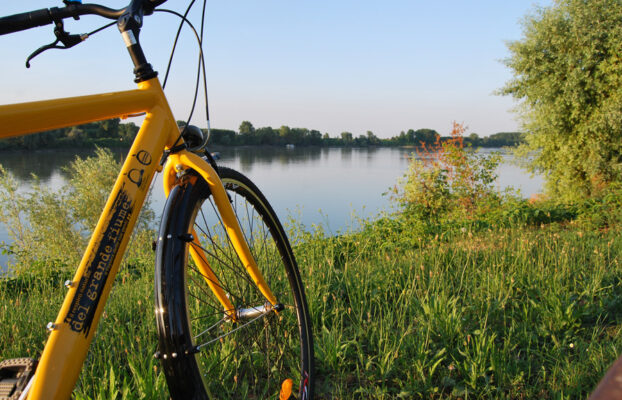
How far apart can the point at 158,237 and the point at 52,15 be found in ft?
2.69

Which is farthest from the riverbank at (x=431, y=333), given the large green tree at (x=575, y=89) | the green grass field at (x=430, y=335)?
the large green tree at (x=575, y=89)

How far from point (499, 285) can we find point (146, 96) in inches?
99.3

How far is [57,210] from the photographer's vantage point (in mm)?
12734

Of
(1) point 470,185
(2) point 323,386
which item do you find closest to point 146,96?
(2) point 323,386

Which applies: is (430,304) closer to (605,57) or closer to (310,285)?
(310,285)

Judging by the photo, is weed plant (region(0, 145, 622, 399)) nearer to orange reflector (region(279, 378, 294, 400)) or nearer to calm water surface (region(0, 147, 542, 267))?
orange reflector (region(279, 378, 294, 400))

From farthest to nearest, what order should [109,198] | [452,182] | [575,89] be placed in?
1. [575,89]
2. [452,182]
3. [109,198]

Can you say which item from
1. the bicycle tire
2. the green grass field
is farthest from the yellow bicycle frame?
the green grass field

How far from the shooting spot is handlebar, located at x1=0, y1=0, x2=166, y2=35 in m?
1.26

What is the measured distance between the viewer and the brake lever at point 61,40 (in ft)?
4.47

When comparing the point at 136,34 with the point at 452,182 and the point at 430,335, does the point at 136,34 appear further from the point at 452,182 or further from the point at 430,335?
the point at 452,182

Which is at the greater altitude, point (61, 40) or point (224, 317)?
point (61, 40)

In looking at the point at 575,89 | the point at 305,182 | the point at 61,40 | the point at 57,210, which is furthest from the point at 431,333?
the point at 305,182

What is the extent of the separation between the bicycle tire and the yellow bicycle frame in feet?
0.37
